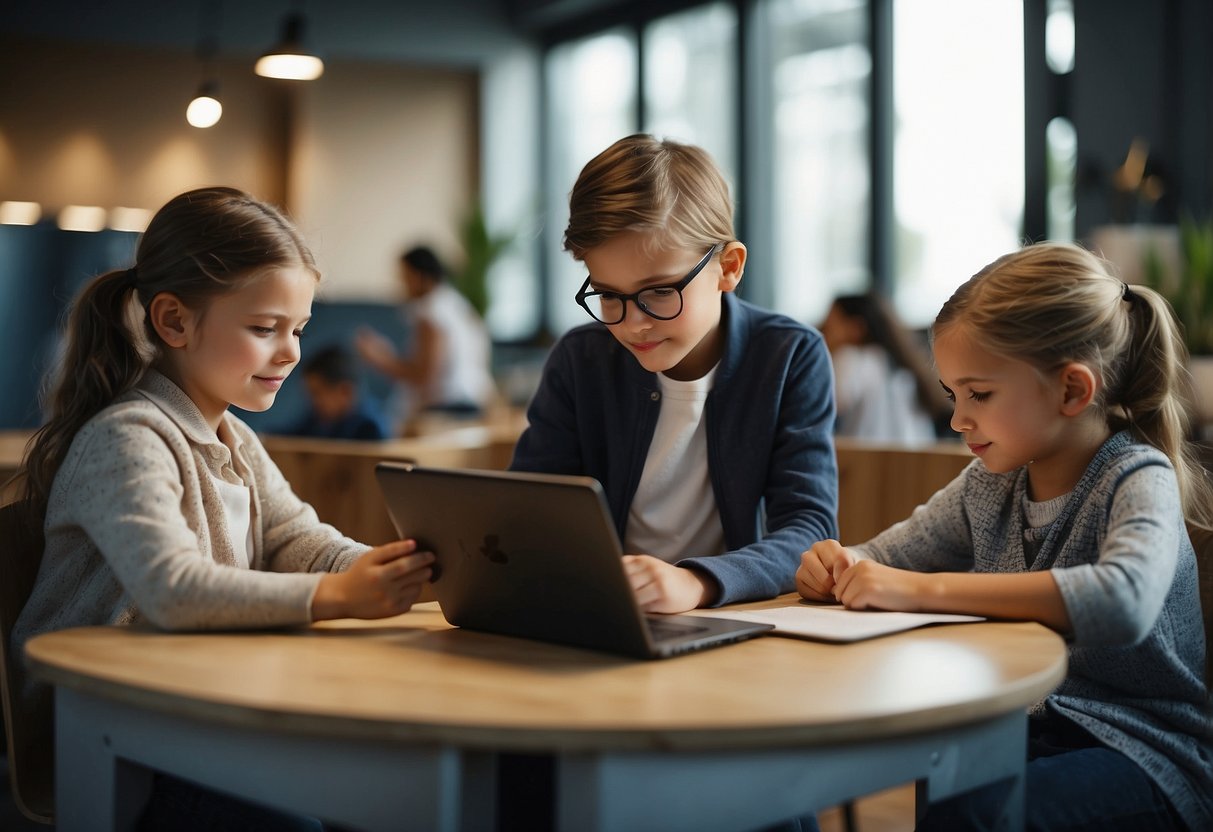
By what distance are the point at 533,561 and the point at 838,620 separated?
1.15 ft

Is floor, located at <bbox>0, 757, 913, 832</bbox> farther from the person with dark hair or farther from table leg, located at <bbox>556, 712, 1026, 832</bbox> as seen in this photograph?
the person with dark hair

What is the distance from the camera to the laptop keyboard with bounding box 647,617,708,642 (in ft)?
3.88

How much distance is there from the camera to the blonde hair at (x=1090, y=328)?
56.1 inches

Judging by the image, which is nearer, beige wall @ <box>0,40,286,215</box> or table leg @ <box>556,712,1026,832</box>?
table leg @ <box>556,712,1026,832</box>

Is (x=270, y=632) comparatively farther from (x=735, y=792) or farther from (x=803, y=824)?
(x=803, y=824)

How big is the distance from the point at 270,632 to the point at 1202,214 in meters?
4.75

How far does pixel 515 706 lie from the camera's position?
0.95 metres

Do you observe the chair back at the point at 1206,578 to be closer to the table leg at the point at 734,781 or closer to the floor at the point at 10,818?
the table leg at the point at 734,781

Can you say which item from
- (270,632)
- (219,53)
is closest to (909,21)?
(219,53)

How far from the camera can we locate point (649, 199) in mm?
1589

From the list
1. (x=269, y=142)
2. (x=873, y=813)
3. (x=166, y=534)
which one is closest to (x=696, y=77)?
(x=269, y=142)

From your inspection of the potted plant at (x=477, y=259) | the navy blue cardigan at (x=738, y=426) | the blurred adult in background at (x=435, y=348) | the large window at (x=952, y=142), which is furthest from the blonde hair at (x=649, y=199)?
the potted plant at (x=477, y=259)

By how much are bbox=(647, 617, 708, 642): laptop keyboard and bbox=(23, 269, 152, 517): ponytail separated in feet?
2.25

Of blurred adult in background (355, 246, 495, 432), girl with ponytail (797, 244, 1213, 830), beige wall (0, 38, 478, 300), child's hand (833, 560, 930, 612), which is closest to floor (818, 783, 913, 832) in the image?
girl with ponytail (797, 244, 1213, 830)
